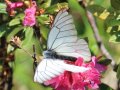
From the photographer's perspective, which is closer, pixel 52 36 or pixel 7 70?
pixel 52 36

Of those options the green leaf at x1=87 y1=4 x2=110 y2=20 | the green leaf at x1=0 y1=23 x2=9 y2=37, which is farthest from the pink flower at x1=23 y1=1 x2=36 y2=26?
the green leaf at x1=87 y1=4 x2=110 y2=20

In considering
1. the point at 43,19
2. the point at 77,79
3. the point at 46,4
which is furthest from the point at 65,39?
the point at 46,4

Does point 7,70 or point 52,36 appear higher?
point 52,36

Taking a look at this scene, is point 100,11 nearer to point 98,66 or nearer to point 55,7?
point 55,7

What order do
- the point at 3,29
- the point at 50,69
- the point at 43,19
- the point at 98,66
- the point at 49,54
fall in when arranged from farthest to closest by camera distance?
1. the point at 3,29
2. the point at 43,19
3. the point at 98,66
4. the point at 49,54
5. the point at 50,69

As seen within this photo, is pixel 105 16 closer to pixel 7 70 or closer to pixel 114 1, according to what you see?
pixel 114 1

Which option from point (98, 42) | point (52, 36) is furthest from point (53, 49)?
point (98, 42)

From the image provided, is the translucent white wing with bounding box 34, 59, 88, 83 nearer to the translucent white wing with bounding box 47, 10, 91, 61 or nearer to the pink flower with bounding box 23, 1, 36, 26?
the translucent white wing with bounding box 47, 10, 91, 61
